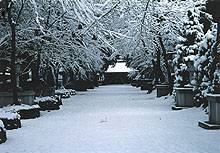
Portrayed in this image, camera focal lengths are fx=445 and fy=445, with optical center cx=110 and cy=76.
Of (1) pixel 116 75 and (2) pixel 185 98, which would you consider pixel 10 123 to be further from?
(1) pixel 116 75

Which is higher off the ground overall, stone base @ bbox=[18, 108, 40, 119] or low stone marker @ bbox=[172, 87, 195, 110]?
low stone marker @ bbox=[172, 87, 195, 110]

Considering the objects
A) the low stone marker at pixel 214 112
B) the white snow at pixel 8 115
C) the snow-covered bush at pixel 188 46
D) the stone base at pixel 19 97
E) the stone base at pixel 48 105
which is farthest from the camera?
the stone base at pixel 48 105

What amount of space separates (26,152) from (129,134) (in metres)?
3.73

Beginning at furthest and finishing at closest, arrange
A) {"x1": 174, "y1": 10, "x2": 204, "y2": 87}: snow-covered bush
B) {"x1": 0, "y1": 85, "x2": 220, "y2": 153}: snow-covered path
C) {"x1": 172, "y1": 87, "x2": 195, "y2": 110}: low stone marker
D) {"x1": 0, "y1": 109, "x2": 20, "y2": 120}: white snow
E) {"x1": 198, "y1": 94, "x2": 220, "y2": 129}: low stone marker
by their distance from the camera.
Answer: {"x1": 174, "y1": 10, "x2": 204, "y2": 87}: snow-covered bush < {"x1": 172, "y1": 87, "x2": 195, "y2": 110}: low stone marker < {"x1": 0, "y1": 109, "x2": 20, "y2": 120}: white snow < {"x1": 198, "y1": 94, "x2": 220, "y2": 129}: low stone marker < {"x1": 0, "y1": 85, "x2": 220, "y2": 153}: snow-covered path

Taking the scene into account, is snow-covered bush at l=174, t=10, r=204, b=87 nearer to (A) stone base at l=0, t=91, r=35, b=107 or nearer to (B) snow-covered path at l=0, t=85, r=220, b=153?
(B) snow-covered path at l=0, t=85, r=220, b=153

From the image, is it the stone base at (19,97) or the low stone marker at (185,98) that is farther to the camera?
the low stone marker at (185,98)

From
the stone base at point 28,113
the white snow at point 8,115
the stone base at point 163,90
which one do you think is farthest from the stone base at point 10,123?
the stone base at point 163,90

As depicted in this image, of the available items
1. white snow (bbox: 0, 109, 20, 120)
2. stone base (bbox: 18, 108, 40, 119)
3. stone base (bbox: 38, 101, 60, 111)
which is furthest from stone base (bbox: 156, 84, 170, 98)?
white snow (bbox: 0, 109, 20, 120)

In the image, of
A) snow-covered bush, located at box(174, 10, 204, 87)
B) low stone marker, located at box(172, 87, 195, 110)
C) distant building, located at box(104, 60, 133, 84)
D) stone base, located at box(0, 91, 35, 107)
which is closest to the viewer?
stone base, located at box(0, 91, 35, 107)

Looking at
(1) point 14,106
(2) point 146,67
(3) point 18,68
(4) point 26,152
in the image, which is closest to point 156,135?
(4) point 26,152

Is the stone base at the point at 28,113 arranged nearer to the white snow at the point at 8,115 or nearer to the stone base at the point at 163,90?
the white snow at the point at 8,115

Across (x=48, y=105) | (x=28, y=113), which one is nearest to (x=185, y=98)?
(x=48, y=105)

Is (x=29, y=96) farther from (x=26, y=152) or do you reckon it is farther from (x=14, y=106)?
(x=26, y=152)

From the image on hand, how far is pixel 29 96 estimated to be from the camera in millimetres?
21453
